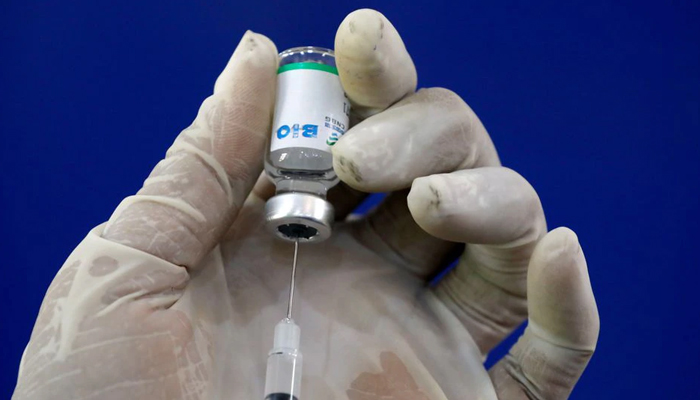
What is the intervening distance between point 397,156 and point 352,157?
0.05 meters

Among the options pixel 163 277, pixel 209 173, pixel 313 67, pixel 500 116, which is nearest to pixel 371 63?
pixel 313 67

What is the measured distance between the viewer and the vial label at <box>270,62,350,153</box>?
973 millimetres

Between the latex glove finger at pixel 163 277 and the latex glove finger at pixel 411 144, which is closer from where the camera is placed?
the latex glove finger at pixel 163 277

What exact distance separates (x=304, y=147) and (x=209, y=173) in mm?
110

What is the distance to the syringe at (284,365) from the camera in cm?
89

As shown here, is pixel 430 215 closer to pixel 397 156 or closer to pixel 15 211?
pixel 397 156

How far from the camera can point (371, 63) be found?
96 cm

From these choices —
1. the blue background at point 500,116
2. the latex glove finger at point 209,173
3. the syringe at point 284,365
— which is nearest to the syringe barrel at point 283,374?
the syringe at point 284,365

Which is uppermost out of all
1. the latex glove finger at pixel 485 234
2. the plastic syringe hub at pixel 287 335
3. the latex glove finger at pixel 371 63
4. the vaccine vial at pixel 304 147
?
the latex glove finger at pixel 371 63

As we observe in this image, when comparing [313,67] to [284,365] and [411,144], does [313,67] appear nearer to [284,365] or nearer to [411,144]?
[411,144]

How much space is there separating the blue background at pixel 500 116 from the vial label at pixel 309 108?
454mm

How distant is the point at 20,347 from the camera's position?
1.40 m

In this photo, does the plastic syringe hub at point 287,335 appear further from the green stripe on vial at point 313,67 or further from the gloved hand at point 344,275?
the green stripe on vial at point 313,67

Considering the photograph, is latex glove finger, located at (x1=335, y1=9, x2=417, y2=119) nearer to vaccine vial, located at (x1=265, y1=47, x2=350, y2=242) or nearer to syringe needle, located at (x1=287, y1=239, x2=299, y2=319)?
vaccine vial, located at (x1=265, y1=47, x2=350, y2=242)
